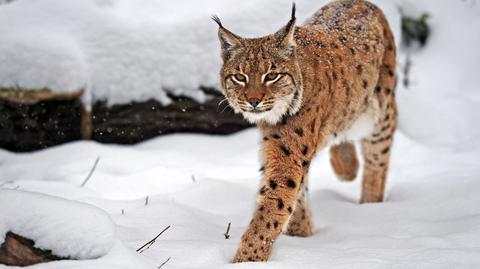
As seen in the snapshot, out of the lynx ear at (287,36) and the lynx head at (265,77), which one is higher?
the lynx ear at (287,36)

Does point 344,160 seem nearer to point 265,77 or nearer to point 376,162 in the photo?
point 376,162

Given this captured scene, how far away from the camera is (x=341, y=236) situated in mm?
4648

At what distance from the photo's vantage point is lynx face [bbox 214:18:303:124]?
418 cm

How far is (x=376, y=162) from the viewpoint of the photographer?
19.6 feet

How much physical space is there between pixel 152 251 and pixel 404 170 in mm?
3790

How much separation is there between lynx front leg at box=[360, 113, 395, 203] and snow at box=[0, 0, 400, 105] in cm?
186

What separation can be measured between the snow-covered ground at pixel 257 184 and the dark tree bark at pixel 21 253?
0.08 m

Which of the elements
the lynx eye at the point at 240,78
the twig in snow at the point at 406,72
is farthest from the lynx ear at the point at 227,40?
the twig in snow at the point at 406,72

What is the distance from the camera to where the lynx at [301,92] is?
4121mm

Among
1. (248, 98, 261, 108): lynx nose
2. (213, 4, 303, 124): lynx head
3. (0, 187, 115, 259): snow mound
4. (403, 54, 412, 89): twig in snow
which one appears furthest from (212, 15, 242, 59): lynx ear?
(403, 54, 412, 89): twig in snow

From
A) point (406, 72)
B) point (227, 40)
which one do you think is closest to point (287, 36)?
point (227, 40)

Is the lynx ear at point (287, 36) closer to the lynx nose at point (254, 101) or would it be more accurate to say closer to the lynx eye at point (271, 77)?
the lynx eye at point (271, 77)

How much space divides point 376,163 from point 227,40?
2.22 metres

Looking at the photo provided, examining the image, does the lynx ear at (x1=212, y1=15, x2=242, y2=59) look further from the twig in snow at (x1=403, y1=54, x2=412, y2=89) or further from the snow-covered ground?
the twig in snow at (x1=403, y1=54, x2=412, y2=89)
